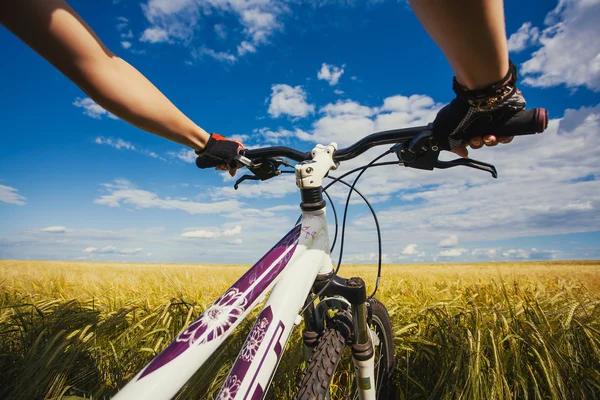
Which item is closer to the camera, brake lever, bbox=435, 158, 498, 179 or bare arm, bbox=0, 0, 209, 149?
bare arm, bbox=0, 0, 209, 149

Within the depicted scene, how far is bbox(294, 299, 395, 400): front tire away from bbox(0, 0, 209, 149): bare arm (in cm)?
123

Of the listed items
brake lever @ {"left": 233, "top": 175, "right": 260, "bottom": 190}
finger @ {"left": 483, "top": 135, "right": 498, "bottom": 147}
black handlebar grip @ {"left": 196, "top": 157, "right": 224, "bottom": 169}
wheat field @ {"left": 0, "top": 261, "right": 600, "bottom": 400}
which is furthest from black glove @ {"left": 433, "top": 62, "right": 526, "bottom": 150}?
wheat field @ {"left": 0, "top": 261, "right": 600, "bottom": 400}

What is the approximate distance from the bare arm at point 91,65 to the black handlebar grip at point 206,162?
0.59 ft

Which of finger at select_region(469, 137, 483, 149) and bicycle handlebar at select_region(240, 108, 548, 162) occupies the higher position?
bicycle handlebar at select_region(240, 108, 548, 162)

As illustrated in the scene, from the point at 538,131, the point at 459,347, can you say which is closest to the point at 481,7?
the point at 538,131

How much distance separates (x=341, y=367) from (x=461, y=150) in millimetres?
1954

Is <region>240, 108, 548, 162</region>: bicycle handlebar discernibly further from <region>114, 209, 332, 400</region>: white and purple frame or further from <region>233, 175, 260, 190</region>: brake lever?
<region>114, 209, 332, 400</region>: white and purple frame

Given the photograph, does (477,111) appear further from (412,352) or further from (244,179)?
(412,352)

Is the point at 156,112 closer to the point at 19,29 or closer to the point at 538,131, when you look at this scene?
the point at 19,29

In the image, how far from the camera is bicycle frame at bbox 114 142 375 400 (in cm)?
101

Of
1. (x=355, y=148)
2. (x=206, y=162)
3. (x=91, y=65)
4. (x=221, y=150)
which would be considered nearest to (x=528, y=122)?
(x=355, y=148)

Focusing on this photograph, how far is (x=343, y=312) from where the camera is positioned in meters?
1.68

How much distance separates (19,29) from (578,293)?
5.03 m

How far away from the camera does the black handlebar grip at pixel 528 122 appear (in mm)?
1056
